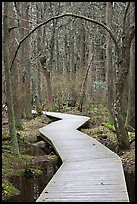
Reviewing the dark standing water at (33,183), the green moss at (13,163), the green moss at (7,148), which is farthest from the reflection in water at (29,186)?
the green moss at (7,148)

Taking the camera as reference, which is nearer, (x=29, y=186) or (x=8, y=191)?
(x=8, y=191)

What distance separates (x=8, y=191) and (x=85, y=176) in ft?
5.18

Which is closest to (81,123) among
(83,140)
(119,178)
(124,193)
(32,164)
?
(83,140)

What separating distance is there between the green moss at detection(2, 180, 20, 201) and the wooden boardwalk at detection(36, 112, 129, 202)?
89 cm

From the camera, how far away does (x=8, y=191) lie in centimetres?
780

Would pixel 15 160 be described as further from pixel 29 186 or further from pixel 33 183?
pixel 29 186

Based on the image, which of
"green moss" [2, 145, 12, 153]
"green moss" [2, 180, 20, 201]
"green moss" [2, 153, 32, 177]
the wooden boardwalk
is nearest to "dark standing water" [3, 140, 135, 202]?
"green moss" [2, 180, 20, 201]

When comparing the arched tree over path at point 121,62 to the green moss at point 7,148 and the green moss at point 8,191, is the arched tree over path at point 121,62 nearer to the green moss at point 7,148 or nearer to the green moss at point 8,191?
the green moss at point 7,148

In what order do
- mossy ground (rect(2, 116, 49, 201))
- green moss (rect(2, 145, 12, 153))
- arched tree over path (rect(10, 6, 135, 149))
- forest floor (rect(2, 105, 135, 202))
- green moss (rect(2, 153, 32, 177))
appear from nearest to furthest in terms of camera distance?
mossy ground (rect(2, 116, 49, 201)) < green moss (rect(2, 153, 32, 177)) < forest floor (rect(2, 105, 135, 202)) < arched tree over path (rect(10, 6, 135, 149)) < green moss (rect(2, 145, 12, 153))

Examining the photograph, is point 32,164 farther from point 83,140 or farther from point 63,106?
point 63,106

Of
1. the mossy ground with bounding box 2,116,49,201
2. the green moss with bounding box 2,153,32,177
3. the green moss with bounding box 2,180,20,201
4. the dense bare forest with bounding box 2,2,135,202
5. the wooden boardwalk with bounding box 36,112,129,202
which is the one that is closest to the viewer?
the wooden boardwalk with bounding box 36,112,129,202

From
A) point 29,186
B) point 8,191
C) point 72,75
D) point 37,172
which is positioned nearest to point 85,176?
point 29,186

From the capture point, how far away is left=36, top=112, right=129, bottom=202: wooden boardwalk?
6383 mm

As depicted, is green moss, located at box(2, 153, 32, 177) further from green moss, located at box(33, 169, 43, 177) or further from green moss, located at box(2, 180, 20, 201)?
green moss, located at box(2, 180, 20, 201)
